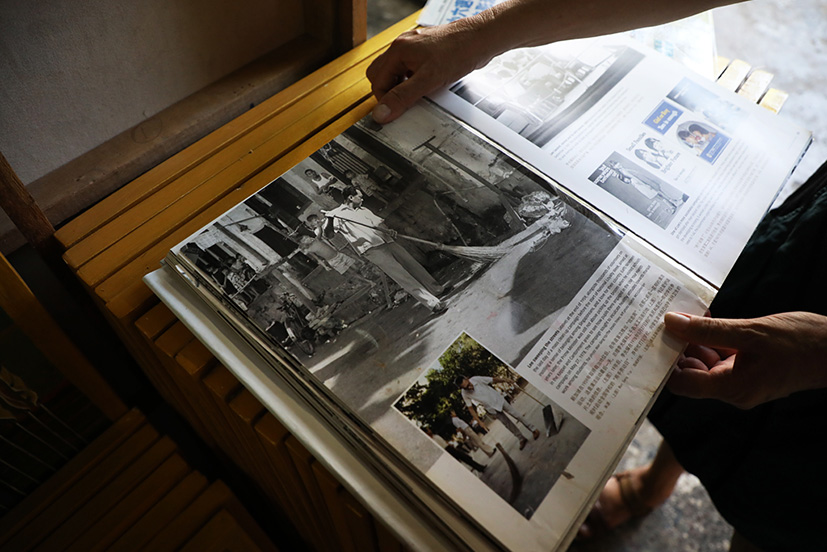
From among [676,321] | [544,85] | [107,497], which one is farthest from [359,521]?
[544,85]

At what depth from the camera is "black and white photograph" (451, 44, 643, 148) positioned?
2.27ft

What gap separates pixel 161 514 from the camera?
2.51 feet

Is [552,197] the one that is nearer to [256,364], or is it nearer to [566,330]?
[566,330]

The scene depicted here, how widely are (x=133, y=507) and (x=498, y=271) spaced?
612 millimetres

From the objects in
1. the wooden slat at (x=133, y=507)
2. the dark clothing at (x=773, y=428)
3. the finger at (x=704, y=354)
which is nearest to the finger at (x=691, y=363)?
the finger at (x=704, y=354)

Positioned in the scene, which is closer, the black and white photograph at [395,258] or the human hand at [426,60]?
the black and white photograph at [395,258]

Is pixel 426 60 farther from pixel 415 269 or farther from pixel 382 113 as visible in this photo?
pixel 415 269

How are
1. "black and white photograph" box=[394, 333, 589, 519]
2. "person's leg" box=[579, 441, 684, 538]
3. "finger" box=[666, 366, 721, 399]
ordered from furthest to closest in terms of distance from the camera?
"person's leg" box=[579, 441, 684, 538]
"finger" box=[666, 366, 721, 399]
"black and white photograph" box=[394, 333, 589, 519]

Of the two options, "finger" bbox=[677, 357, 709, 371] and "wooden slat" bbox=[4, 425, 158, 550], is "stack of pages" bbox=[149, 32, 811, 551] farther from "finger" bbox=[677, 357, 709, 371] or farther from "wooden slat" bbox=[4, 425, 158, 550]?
"wooden slat" bbox=[4, 425, 158, 550]

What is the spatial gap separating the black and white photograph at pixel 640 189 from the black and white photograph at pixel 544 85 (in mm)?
81

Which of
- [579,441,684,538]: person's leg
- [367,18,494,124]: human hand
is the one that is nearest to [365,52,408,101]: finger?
[367,18,494,124]: human hand

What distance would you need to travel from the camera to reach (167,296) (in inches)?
21.6

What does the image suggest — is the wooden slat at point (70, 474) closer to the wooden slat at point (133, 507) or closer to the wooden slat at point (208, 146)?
the wooden slat at point (133, 507)

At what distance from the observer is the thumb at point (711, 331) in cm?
52
